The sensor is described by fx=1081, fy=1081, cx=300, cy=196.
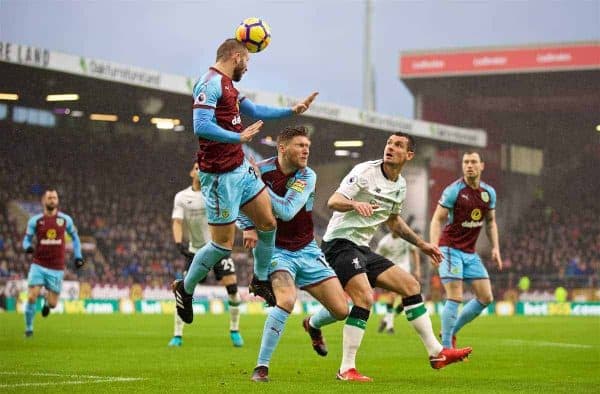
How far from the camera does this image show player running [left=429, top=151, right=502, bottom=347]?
14.5m

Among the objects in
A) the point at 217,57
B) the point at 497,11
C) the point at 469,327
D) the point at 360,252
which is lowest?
the point at 469,327

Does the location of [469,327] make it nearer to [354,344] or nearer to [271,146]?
[354,344]

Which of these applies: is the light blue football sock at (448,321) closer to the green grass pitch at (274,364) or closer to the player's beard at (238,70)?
the green grass pitch at (274,364)

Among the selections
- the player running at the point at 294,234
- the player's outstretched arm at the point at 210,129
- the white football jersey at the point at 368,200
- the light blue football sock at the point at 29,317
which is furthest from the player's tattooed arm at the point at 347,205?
the light blue football sock at the point at 29,317

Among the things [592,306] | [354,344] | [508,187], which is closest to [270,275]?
[354,344]

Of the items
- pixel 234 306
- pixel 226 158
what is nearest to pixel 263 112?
pixel 226 158

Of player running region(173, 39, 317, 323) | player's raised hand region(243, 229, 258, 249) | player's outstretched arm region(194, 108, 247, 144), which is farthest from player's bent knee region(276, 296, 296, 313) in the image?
player's outstretched arm region(194, 108, 247, 144)

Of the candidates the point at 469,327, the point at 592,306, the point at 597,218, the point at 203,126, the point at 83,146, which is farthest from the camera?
the point at 597,218

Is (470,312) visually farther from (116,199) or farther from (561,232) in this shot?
(561,232)

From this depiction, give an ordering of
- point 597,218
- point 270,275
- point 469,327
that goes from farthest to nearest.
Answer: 1. point 597,218
2. point 469,327
3. point 270,275

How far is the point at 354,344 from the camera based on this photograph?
1013 centimetres

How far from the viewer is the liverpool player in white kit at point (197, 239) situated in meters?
16.0

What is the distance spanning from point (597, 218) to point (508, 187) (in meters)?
4.27

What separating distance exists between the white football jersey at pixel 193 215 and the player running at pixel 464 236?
151 inches
